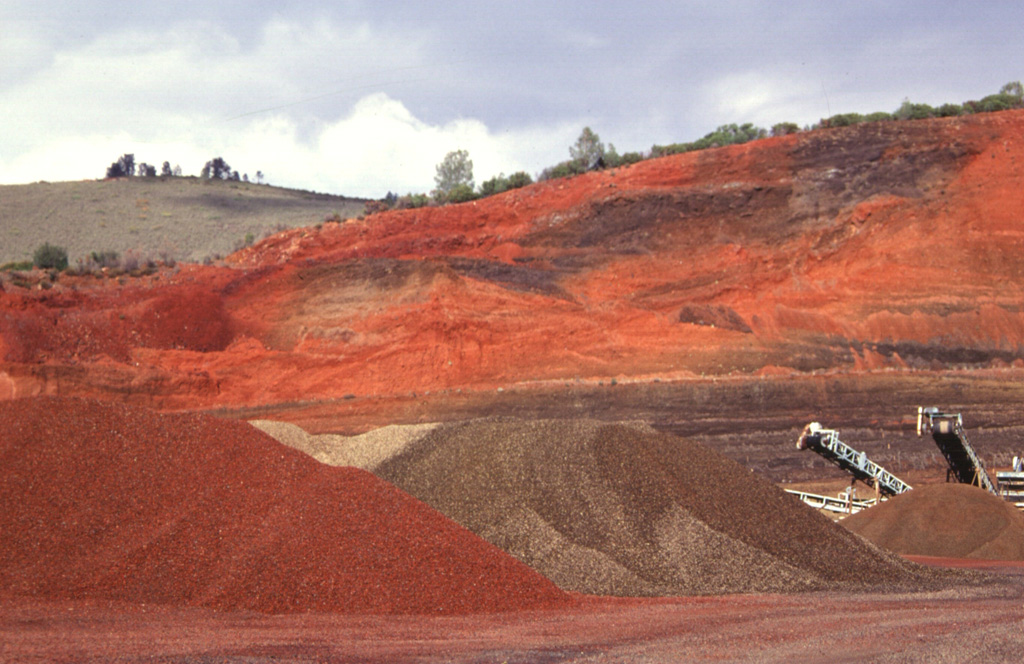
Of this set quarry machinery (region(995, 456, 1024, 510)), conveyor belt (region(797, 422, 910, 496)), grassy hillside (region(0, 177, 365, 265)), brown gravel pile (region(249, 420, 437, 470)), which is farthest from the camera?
grassy hillside (region(0, 177, 365, 265))

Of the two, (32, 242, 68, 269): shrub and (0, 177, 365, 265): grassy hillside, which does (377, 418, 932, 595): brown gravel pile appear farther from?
(0, 177, 365, 265): grassy hillside

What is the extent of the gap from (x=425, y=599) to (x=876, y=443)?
52.2 feet

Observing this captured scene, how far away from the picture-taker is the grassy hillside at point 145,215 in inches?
1807

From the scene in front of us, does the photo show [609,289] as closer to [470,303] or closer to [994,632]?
[470,303]

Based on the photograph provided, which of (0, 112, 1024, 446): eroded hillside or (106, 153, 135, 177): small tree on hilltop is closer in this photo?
(0, 112, 1024, 446): eroded hillside

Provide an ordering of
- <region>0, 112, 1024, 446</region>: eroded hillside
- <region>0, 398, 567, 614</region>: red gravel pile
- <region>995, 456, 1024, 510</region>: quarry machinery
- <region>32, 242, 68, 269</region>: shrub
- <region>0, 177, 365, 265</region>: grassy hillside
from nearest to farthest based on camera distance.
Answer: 1. <region>0, 398, 567, 614</region>: red gravel pile
2. <region>995, 456, 1024, 510</region>: quarry machinery
3. <region>0, 112, 1024, 446</region>: eroded hillside
4. <region>32, 242, 68, 269</region>: shrub
5. <region>0, 177, 365, 265</region>: grassy hillside

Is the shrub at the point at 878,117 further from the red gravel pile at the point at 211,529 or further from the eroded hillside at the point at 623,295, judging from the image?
the red gravel pile at the point at 211,529

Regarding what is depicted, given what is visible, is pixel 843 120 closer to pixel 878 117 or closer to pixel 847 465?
pixel 878 117

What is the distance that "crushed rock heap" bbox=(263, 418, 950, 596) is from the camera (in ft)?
35.4

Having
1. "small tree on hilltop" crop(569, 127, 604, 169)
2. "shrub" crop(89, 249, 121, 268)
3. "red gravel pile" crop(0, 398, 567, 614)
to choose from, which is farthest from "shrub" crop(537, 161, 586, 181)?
"red gravel pile" crop(0, 398, 567, 614)

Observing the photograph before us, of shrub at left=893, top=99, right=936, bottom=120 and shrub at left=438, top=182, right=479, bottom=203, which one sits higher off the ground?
shrub at left=893, top=99, right=936, bottom=120

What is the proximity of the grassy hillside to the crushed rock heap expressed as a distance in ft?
101

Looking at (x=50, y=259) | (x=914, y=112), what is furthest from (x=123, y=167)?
(x=914, y=112)

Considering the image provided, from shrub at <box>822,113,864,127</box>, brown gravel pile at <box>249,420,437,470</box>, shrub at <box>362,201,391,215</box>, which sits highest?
shrub at <box>822,113,864,127</box>
